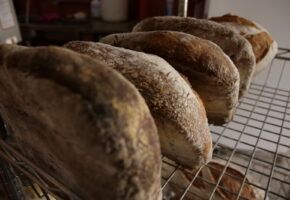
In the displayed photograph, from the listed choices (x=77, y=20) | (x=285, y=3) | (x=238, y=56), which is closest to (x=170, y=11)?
(x=77, y=20)

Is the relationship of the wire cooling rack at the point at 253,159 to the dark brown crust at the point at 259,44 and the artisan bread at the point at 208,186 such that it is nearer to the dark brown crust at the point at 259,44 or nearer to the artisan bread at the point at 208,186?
the artisan bread at the point at 208,186

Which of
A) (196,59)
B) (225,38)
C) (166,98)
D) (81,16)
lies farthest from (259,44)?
(81,16)

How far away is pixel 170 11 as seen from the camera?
2.16 metres

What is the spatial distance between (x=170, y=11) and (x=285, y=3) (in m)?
1.15

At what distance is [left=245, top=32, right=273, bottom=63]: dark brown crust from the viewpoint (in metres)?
0.79

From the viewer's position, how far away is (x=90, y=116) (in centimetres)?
27

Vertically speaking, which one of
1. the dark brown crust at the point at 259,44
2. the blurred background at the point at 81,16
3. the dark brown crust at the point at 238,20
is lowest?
the blurred background at the point at 81,16

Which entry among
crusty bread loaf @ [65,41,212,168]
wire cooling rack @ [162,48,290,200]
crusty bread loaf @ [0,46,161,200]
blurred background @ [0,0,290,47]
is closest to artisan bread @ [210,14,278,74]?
wire cooling rack @ [162,48,290,200]

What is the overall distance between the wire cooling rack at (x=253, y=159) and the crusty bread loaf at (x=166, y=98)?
86 mm

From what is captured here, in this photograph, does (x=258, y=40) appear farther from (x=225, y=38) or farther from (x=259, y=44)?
(x=225, y=38)

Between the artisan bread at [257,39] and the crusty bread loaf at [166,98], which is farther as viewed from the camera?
the artisan bread at [257,39]

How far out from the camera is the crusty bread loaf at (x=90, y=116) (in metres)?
0.27

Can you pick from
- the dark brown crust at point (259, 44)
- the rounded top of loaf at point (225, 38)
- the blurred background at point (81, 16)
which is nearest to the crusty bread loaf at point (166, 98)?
the rounded top of loaf at point (225, 38)

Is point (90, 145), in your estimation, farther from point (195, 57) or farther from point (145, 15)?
point (145, 15)
